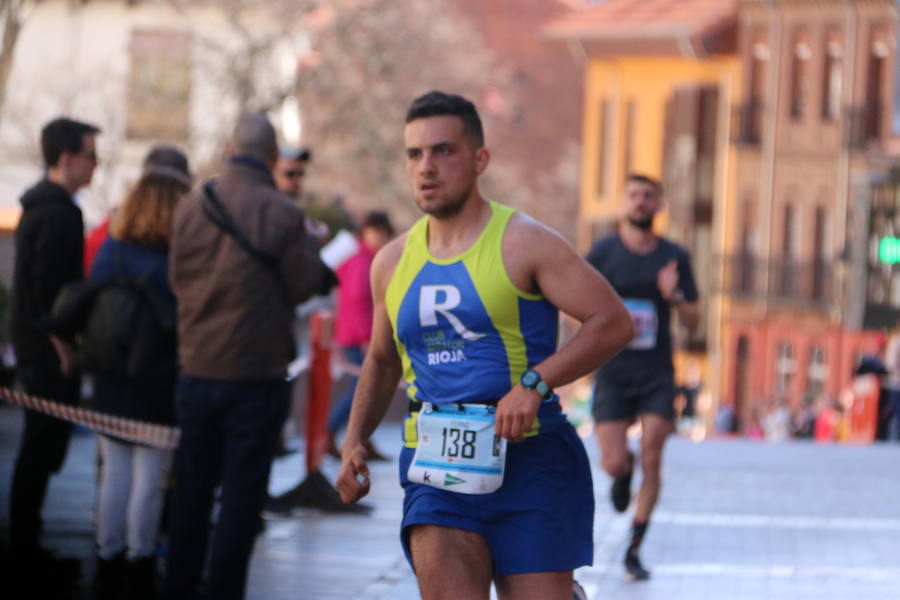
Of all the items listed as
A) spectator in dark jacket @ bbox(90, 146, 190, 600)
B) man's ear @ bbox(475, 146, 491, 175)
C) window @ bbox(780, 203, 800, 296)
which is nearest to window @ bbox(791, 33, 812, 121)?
window @ bbox(780, 203, 800, 296)

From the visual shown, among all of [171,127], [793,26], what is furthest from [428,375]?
[793,26]

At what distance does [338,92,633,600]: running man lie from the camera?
5.83m

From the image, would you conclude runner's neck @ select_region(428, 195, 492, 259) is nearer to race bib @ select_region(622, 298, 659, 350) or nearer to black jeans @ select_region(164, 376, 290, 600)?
black jeans @ select_region(164, 376, 290, 600)

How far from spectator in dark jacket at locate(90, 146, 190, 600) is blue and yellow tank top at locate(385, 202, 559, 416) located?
3.07 metres

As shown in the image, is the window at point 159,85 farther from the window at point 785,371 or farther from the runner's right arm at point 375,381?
the runner's right arm at point 375,381

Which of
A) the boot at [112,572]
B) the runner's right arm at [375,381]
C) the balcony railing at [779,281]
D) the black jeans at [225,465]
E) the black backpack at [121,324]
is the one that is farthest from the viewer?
the balcony railing at [779,281]

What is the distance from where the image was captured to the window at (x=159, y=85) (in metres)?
37.7

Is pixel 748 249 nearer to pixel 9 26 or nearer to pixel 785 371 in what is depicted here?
pixel 785 371

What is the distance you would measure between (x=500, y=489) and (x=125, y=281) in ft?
11.0

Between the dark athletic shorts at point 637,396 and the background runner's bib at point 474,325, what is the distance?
4.64 meters

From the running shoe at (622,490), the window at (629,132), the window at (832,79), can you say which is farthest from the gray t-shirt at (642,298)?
the window at (629,132)

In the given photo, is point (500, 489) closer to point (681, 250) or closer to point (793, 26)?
point (681, 250)

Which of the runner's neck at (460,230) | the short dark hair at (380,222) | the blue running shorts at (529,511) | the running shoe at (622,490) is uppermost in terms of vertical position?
the short dark hair at (380,222)

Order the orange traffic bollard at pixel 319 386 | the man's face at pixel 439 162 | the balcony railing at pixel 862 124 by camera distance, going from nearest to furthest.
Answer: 1. the man's face at pixel 439 162
2. the orange traffic bollard at pixel 319 386
3. the balcony railing at pixel 862 124
